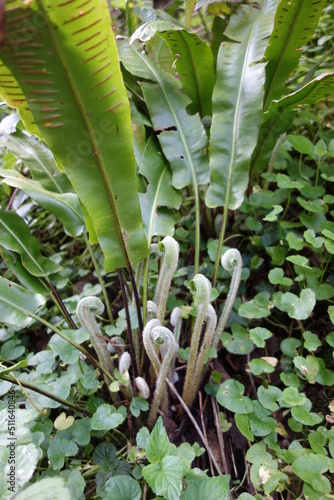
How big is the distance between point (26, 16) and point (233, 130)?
2.24 feet

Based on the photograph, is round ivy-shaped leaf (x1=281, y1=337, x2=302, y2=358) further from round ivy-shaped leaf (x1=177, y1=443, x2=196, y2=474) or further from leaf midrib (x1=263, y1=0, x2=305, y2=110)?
leaf midrib (x1=263, y1=0, x2=305, y2=110)

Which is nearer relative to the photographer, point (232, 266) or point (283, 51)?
point (232, 266)

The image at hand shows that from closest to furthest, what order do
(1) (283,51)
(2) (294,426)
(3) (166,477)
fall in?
(3) (166,477) → (2) (294,426) → (1) (283,51)

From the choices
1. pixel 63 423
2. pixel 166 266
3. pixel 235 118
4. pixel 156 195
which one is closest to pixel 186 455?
pixel 63 423

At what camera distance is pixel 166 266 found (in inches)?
34.1

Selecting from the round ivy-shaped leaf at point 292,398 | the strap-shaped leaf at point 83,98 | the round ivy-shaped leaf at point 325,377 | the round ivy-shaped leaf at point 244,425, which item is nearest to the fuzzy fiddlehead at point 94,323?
the strap-shaped leaf at point 83,98

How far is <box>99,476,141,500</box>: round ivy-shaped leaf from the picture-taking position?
68 cm

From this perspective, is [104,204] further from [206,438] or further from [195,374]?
[206,438]

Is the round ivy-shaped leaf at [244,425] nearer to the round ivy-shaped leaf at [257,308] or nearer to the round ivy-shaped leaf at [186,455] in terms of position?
the round ivy-shaped leaf at [186,455]

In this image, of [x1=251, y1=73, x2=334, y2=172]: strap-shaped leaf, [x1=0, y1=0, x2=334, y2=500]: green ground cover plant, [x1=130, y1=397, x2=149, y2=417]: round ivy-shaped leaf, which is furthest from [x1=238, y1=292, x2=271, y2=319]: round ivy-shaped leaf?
[x1=251, y1=73, x2=334, y2=172]: strap-shaped leaf

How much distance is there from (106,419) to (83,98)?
649 mm

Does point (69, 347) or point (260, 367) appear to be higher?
point (69, 347)

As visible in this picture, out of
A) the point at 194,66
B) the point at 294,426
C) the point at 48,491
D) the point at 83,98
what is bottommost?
the point at 294,426

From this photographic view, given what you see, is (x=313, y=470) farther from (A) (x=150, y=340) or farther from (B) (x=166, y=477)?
(A) (x=150, y=340)
